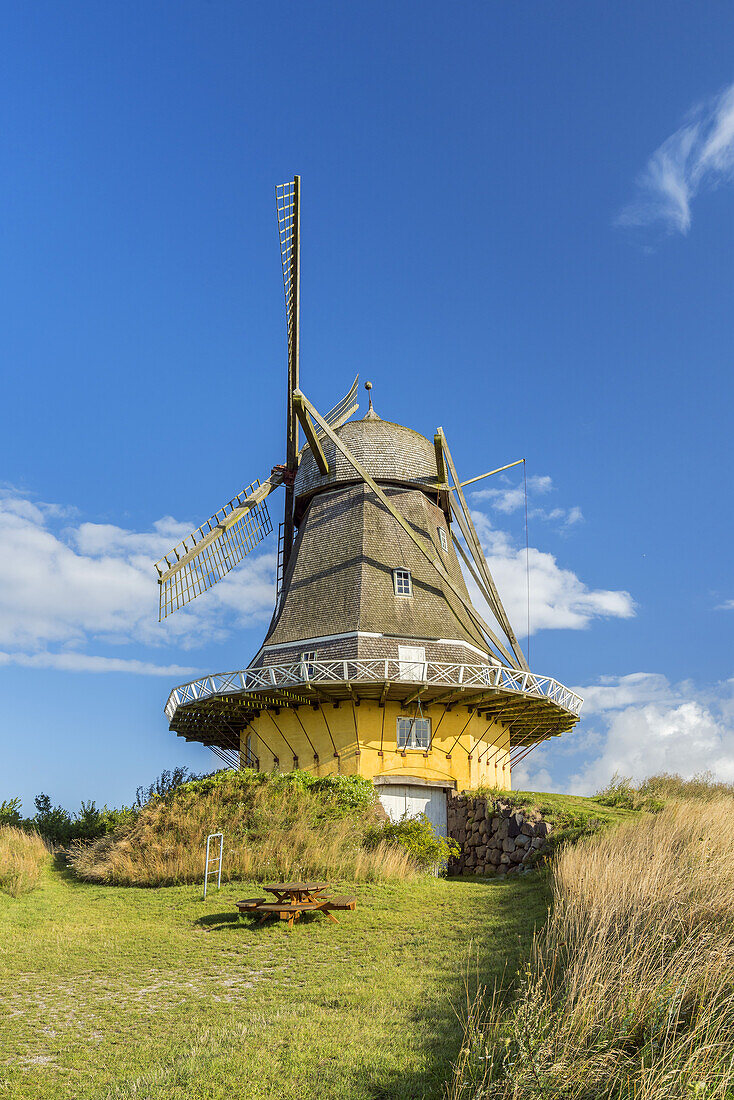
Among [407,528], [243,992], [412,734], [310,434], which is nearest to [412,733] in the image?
[412,734]

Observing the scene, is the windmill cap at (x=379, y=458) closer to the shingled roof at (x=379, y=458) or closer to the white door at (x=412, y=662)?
the shingled roof at (x=379, y=458)

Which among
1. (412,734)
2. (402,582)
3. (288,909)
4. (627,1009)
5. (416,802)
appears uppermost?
(402,582)

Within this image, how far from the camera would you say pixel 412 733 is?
19828mm

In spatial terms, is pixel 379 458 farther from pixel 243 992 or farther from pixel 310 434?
pixel 243 992

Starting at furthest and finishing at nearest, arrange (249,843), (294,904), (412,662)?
1. (412,662)
2. (249,843)
3. (294,904)

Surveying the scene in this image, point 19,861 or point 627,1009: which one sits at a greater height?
point 627,1009

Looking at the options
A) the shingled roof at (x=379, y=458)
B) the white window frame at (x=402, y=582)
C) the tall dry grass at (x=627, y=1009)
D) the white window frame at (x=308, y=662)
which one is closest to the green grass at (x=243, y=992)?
the tall dry grass at (x=627, y=1009)

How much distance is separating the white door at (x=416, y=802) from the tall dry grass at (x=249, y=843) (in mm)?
2543

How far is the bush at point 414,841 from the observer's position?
51.0 feet

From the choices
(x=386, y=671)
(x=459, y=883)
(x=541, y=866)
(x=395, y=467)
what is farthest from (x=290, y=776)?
(x=395, y=467)

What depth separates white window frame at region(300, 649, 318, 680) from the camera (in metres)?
18.5

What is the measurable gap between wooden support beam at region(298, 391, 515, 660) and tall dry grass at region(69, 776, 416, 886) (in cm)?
706

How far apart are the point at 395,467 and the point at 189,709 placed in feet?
28.4

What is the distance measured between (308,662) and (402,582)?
4.24 m
